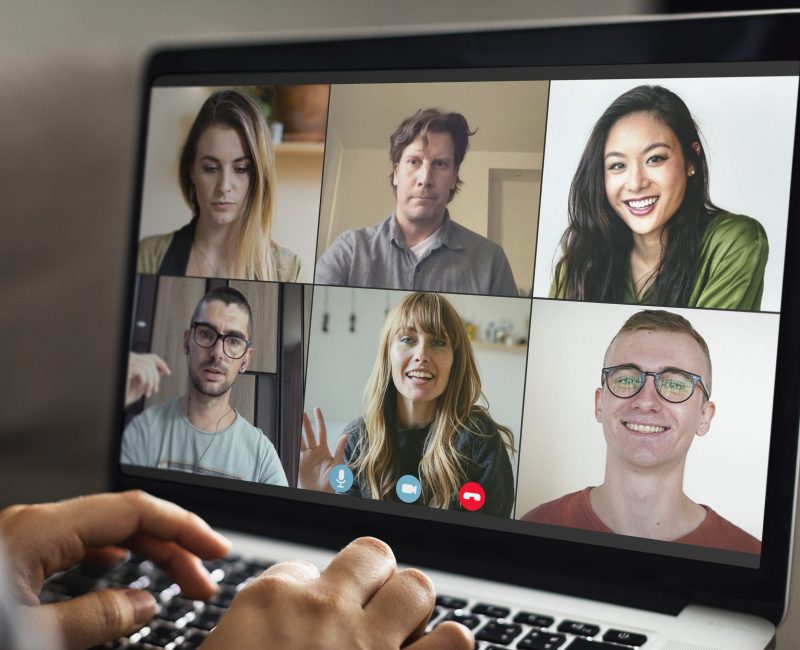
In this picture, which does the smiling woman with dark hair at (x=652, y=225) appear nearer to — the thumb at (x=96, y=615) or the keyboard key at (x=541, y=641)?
the keyboard key at (x=541, y=641)

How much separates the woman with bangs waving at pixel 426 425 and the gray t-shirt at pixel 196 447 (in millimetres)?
57

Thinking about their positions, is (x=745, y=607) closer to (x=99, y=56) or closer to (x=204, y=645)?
(x=204, y=645)

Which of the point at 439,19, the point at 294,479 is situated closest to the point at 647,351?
the point at 294,479

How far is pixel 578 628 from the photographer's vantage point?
18.6 inches

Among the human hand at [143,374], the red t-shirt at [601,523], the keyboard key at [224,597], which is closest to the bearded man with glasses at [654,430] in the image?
the red t-shirt at [601,523]

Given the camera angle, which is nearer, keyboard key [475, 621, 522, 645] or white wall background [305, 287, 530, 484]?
keyboard key [475, 621, 522, 645]

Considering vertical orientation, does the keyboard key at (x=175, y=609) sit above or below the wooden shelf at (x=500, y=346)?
below

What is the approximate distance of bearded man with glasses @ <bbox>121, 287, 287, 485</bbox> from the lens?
650 mm

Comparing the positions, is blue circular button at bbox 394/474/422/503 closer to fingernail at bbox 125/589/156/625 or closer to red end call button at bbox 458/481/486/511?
red end call button at bbox 458/481/486/511

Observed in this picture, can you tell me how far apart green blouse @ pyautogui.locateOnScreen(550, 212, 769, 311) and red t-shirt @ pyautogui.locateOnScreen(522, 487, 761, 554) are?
0.14 m

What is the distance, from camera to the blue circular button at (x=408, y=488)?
1.94ft

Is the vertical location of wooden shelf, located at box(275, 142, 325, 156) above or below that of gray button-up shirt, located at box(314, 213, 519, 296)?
above

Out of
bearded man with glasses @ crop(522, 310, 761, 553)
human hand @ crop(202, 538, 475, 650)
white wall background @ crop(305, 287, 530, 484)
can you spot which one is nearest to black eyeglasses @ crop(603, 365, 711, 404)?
bearded man with glasses @ crop(522, 310, 761, 553)

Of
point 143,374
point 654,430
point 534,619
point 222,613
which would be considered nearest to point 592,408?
point 654,430
